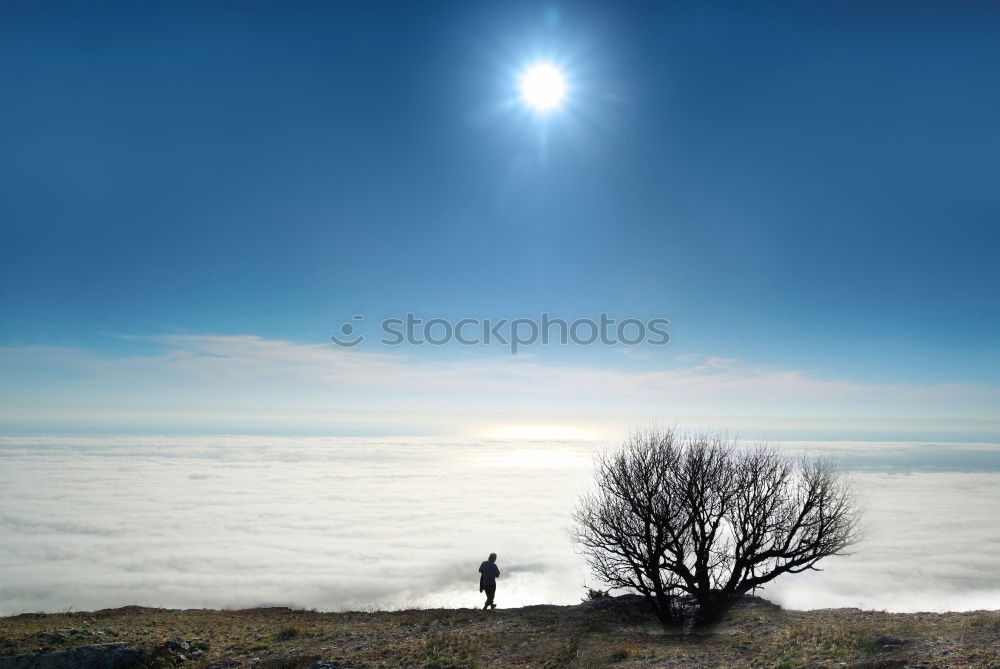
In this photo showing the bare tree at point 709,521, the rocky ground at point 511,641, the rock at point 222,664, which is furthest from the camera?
the bare tree at point 709,521

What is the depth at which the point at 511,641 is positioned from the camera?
61.3 feet

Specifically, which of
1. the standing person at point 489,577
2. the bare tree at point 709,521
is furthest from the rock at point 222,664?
the bare tree at point 709,521

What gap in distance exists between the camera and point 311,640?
19375mm

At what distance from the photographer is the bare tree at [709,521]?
22.6m

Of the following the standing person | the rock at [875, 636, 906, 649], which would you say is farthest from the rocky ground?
the standing person

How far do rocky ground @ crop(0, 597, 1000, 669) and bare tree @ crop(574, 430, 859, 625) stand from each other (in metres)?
1.68

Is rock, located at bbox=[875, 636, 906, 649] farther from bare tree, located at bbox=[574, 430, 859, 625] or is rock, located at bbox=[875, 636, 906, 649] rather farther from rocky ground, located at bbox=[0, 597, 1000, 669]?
bare tree, located at bbox=[574, 430, 859, 625]

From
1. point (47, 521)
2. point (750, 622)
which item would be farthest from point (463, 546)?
point (47, 521)

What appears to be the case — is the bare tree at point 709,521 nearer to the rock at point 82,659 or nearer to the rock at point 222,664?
the rock at point 222,664

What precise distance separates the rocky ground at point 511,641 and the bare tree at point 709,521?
168 cm

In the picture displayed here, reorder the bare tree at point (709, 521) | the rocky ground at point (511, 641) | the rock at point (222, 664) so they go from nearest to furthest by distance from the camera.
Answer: the rocky ground at point (511, 641), the rock at point (222, 664), the bare tree at point (709, 521)

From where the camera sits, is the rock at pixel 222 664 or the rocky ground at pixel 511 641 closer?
the rocky ground at pixel 511 641

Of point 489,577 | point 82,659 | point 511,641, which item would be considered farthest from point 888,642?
point 82,659

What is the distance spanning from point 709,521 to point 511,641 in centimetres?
1001
